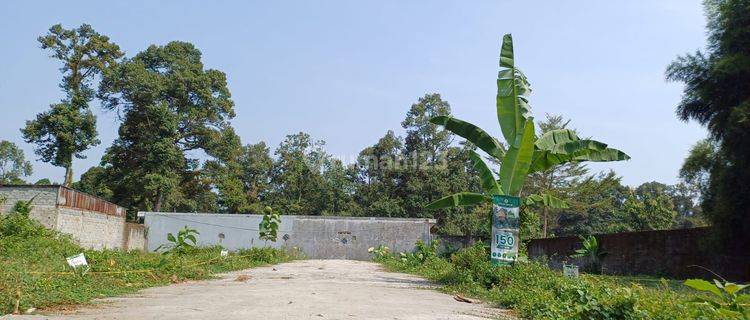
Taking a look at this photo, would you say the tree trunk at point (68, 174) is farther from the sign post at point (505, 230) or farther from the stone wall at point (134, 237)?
the sign post at point (505, 230)

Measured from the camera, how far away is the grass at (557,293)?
5469 mm

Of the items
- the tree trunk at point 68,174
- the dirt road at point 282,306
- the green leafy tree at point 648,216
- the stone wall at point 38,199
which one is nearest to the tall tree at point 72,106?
the tree trunk at point 68,174

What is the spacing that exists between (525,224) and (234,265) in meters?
9.04

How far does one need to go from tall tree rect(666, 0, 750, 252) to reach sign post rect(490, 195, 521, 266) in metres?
7.73

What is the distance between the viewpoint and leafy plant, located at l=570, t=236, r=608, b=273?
69.6ft

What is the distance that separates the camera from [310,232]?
105 feet

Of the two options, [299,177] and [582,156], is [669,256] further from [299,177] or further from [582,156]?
[299,177]

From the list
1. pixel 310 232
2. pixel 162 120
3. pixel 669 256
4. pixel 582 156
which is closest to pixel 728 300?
pixel 582 156

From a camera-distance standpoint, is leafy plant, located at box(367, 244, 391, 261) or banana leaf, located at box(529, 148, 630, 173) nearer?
banana leaf, located at box(529, 148, 630, 173)

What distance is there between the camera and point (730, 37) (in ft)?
54.5

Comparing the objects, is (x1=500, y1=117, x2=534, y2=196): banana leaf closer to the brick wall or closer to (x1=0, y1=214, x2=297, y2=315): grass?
the brick wall

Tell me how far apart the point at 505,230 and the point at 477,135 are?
249cm

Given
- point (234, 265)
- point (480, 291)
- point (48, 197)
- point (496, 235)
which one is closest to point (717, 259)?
point (496, 235)

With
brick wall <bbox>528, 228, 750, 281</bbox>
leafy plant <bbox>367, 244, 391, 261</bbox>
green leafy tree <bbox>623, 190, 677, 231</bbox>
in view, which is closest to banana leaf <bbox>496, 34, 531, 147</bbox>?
brick wall <bbox>528, 228, 750, 281</bbox>
